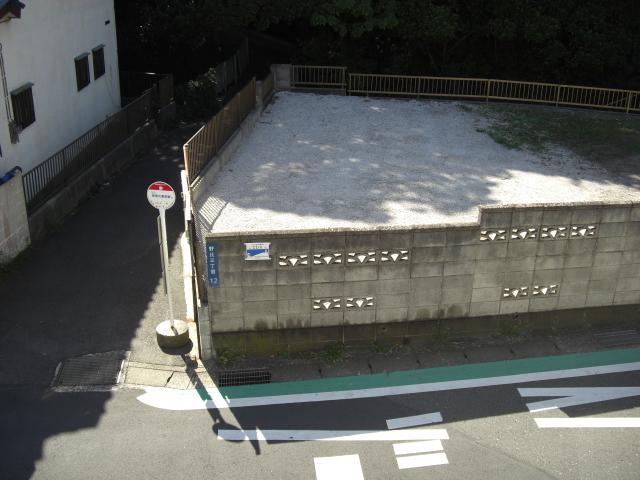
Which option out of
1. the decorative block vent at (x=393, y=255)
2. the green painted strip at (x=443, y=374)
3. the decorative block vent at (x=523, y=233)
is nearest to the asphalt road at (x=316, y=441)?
the green painted strip at (x=443, y=374)

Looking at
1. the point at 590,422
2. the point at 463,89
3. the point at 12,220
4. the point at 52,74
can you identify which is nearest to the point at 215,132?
the point at 52,74

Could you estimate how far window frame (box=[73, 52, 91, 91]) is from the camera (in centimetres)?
1752

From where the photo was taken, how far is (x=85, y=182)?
51.3 feet

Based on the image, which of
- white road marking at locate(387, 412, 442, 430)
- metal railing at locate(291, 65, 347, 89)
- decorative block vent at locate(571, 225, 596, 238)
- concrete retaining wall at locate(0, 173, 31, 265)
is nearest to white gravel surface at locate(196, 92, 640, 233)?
metal railing at locate(291, 65, 347, 89)

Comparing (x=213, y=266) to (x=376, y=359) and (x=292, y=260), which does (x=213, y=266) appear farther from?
(x=376, y=359)

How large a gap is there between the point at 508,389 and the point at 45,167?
396 inches

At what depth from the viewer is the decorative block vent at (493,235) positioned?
381 inches

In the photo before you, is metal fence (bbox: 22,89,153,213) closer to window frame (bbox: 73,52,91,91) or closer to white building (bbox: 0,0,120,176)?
white building (bbox: 0,0,120,176)

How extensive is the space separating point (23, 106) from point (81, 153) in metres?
1.72

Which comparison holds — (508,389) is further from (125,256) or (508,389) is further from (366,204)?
(125,256)

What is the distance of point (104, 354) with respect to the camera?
1000 centimetres

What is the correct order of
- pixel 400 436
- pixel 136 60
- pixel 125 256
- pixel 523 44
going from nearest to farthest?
pixel 400 436 → pixel 125 256 → pixel 523 44 → pixel 136 60

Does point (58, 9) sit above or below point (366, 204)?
above

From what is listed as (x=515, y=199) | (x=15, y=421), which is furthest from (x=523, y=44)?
(x=15, y=421)
